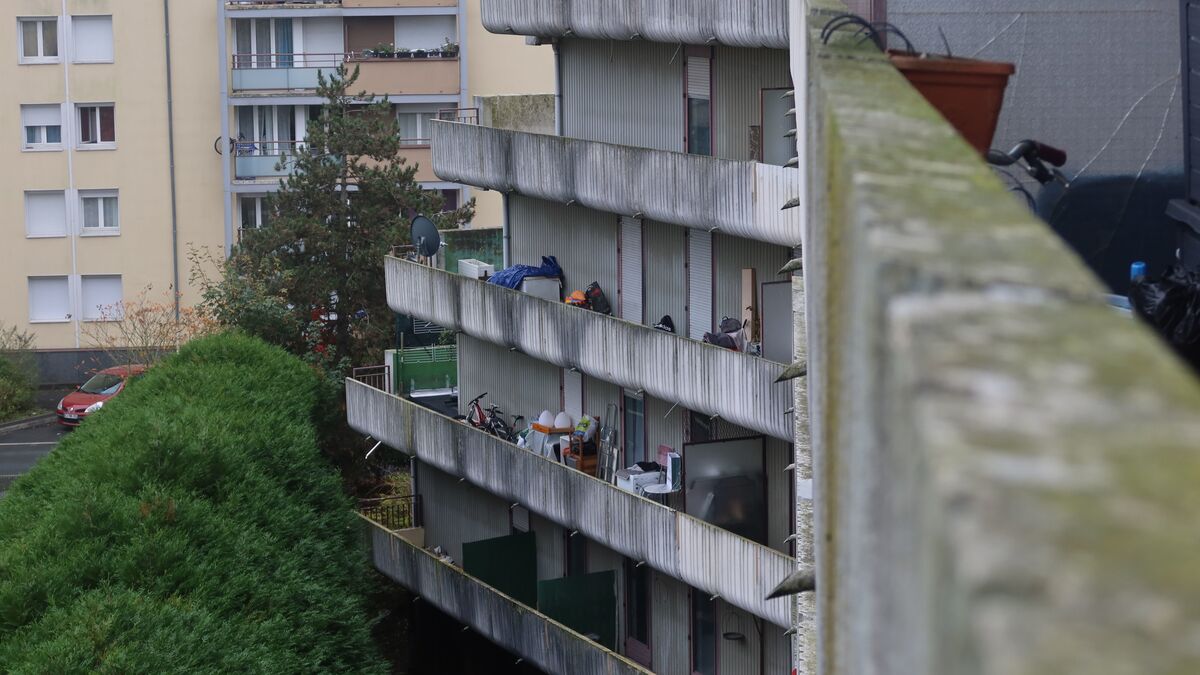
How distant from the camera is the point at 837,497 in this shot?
14.1 feet

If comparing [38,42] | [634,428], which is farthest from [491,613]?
[38,42]

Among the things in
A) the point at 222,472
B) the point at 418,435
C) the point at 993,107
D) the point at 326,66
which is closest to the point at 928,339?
the point at 993,107

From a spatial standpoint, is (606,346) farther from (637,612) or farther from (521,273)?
(637,612)

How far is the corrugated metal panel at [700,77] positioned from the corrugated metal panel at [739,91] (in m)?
0.14

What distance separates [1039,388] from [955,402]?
9 cm

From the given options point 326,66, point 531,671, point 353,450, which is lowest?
point 531,671

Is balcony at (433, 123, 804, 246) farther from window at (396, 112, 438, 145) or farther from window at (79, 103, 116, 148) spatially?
window at (79, 103, 116, 148)

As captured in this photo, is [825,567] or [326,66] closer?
[825,567]

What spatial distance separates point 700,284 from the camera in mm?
27484

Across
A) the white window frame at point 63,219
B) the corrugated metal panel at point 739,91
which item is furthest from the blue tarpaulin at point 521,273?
the white window frame at point 63,219

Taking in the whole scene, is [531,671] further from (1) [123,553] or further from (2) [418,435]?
(1) [123,553]

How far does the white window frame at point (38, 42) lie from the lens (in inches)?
2201

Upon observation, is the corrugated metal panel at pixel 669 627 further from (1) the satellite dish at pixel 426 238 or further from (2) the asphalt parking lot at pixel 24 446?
(2) the asphalt parking lot at pixel 24 446

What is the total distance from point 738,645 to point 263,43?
3400 centimetres
